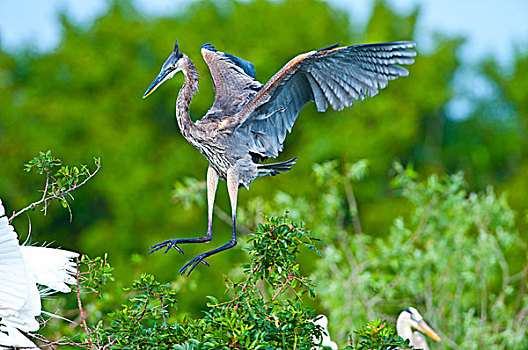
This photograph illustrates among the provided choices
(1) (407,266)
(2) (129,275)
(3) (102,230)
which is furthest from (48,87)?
(1) (407,266)

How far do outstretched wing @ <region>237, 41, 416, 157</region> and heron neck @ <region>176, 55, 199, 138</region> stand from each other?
25cm

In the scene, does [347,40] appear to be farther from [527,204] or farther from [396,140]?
[527,204]

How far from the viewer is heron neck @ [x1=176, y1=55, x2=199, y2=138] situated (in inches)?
153

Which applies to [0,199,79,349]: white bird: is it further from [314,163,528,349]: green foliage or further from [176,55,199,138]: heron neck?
[314,163,528,349]: green foliage

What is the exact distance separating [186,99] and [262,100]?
41cm

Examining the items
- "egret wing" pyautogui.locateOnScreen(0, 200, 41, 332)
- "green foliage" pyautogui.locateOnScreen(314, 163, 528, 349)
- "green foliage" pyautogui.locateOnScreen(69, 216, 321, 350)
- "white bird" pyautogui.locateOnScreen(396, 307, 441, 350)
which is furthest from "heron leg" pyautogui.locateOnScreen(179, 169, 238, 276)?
"green foliage" pyautogui.locateOnScreen(314, 163, 528, 349)

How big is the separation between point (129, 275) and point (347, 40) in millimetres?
7955

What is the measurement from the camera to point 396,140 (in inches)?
709

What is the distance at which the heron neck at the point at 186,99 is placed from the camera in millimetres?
3893

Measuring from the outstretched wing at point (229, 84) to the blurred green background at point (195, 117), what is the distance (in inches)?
413

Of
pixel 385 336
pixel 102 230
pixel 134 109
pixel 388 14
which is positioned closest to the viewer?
pixel 385 336

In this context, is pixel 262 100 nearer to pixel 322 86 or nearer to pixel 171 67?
pixel 322 86

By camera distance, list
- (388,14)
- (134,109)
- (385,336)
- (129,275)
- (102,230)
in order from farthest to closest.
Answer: (388,14)
(134,109)
(102,230)
(129,275)
(385,336)

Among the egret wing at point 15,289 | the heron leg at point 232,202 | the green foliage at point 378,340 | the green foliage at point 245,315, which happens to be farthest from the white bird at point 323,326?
the egret wing at point 15,289
